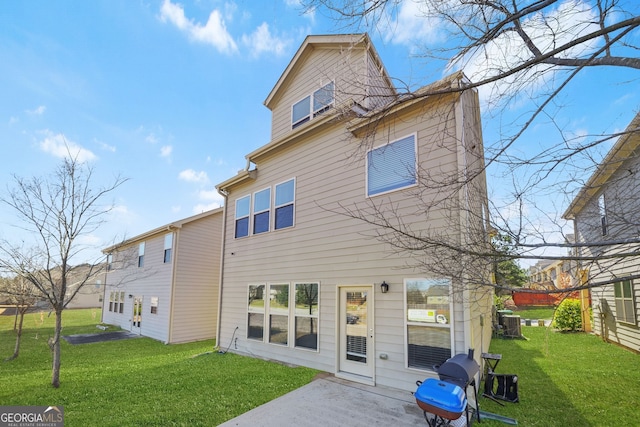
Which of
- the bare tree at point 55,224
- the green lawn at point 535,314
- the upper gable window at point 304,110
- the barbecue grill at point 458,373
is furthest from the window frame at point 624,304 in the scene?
the bare tree at point 55,224

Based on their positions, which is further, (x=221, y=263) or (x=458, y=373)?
(x=221, y=263)

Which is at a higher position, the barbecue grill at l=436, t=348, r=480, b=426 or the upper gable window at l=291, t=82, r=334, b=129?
the upper gable window at l=291, t=82, r=334, b=129

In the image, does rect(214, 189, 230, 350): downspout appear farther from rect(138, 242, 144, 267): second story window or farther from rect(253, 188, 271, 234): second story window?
rect(138, 242, 144, 267): second story window

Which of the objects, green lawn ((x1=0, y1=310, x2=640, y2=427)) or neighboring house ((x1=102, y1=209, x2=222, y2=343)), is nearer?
green lawn ((x1=0, y1=310, x2=640, y2=427))

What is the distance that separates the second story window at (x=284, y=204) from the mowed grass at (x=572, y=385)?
18.4 ft

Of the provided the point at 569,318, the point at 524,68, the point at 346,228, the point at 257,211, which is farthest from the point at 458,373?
the point at 569,318

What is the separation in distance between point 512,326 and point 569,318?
3098 millimetres

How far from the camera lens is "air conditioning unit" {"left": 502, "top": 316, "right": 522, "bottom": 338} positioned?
11.9m

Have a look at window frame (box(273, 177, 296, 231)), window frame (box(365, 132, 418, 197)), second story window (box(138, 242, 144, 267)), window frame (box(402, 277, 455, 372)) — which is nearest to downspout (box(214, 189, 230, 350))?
window frame (box(273, 177, 296, 231))

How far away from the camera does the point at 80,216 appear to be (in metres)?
6.86

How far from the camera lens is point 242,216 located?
395 inches

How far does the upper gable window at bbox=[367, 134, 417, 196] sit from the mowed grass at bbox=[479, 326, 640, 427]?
3.44 metres

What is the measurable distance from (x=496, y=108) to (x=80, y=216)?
793 cm

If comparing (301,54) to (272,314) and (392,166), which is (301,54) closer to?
(392,166)
